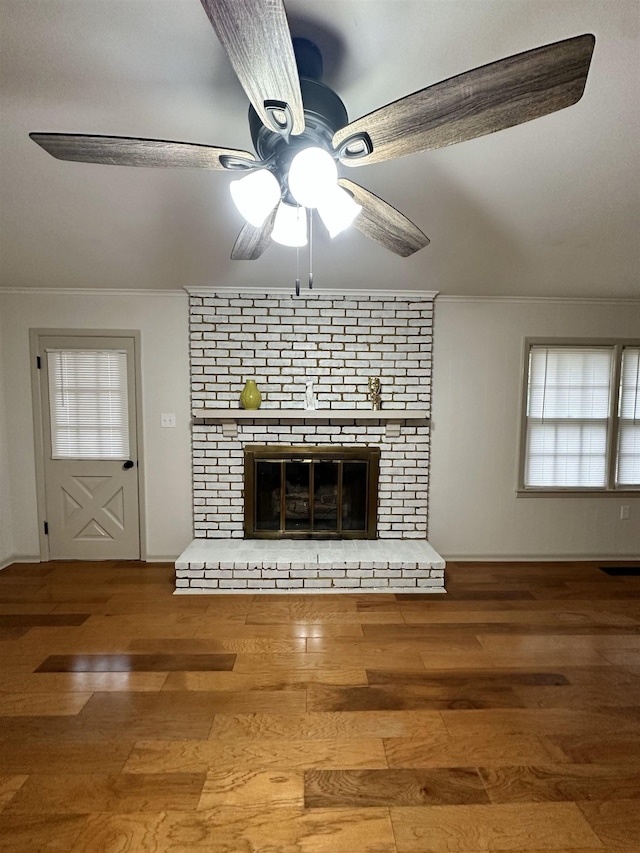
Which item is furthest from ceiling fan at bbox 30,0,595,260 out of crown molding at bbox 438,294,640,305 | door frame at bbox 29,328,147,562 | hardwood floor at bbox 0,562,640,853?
door frame at bbox 29,328,147,562

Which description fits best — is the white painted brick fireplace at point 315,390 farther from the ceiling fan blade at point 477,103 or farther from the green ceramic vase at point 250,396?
the ceiling fan blade at point 477,103

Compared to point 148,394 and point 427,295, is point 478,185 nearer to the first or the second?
point 427,295

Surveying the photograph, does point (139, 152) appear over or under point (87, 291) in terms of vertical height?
under

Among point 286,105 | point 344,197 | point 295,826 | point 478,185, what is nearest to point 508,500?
point 478,185

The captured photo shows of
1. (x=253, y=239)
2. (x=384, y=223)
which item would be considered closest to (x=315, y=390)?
(x=253, y=239)

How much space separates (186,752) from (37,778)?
1.88 ft

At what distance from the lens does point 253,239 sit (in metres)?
1.68

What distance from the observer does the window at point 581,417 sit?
3650 millimetres

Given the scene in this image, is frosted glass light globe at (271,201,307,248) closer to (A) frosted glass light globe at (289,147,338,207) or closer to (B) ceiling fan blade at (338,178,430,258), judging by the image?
(B) ceiling fan blade at (338,178,430,258)

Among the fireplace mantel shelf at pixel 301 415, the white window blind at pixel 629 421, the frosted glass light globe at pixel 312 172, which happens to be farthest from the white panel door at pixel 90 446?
the white window blind at pixel 629 421

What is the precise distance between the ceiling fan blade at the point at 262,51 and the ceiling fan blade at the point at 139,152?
0.61 feet

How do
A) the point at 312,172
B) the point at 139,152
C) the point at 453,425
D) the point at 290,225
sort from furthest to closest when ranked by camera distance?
1. the point at 453,425
2. the point at 290,225
3. the point at 139,152
4. the point at 312,172

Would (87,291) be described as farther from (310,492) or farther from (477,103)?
(477,103)

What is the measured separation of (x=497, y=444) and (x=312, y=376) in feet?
5.99
